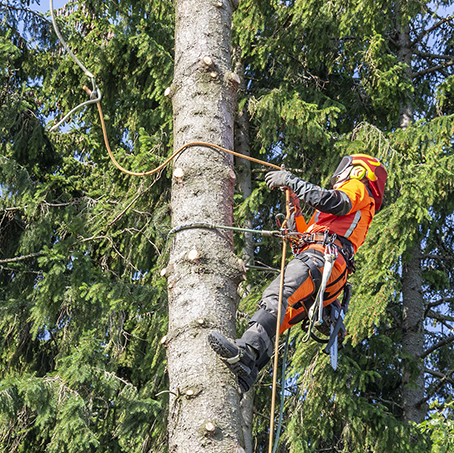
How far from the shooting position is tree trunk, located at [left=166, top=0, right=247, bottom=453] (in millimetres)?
3273

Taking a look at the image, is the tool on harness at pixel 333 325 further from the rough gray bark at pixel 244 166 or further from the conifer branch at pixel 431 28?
the conifer branch at pixel 431 28

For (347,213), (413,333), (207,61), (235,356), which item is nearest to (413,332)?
(413,333)

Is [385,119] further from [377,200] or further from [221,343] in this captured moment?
[221,343]

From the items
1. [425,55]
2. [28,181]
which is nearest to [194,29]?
[28,181]

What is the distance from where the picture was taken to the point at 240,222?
8.30m

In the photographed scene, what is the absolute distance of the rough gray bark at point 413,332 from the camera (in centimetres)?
869

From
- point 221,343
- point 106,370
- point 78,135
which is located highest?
point 78,135

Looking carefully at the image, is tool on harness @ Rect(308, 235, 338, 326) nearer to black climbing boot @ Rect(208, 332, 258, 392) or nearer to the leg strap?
the leg strap

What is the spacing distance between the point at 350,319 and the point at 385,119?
3817mm

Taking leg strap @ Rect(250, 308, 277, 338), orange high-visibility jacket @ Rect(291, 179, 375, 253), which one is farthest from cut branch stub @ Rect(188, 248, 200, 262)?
orange high-visibility jacket @ Rect(291, 179, 375, 253)

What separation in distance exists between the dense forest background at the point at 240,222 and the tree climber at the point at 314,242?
2.60 metres

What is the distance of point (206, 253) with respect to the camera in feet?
11.9

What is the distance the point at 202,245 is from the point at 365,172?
1.65 metres

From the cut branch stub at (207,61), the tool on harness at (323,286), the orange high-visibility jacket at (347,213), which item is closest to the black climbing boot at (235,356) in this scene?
the tool on harness at (323,286)
